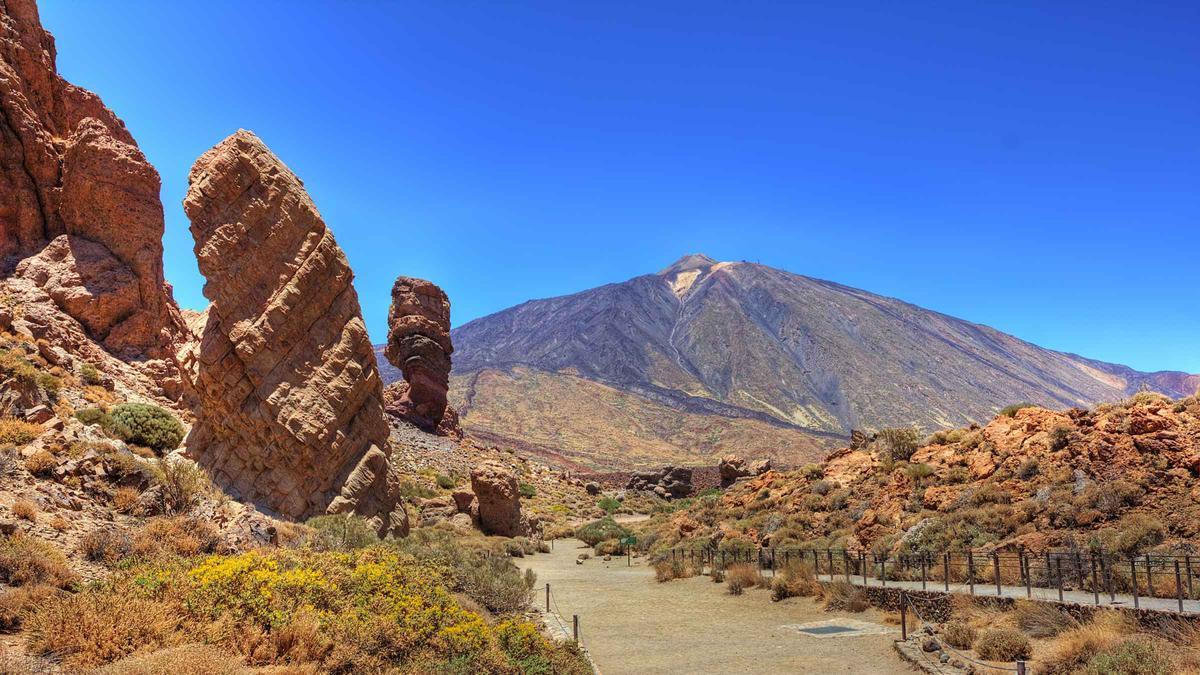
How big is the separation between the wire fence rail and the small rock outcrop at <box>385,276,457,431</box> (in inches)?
1538

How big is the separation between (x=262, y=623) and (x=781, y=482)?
88.0 ft

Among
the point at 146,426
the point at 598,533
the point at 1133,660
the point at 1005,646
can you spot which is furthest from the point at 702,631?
the point at 598,533

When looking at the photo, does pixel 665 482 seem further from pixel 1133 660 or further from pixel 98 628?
pixel 98 628

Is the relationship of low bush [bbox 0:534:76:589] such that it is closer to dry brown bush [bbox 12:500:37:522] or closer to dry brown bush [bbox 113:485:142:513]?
dry brown bush [bbox 12:500:37:522]

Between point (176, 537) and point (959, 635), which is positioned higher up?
point (176, 537)

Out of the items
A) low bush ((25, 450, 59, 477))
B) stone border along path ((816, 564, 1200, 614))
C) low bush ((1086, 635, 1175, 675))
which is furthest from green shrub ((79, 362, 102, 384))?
low bush ((1086, 635, 1175, 675))

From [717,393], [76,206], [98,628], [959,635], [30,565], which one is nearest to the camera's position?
[98,628]

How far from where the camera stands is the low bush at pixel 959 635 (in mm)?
10719

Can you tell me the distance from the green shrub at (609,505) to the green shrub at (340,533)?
3323cm

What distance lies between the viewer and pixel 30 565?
660cm

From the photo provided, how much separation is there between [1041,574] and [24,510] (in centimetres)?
1645

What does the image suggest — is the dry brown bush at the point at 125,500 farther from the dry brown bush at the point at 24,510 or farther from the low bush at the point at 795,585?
the low bush at the point at 795,585

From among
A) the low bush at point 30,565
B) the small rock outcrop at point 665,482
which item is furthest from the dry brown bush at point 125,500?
the small rock outcrop at point 665,482

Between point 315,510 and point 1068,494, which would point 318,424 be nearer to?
point 315,510
